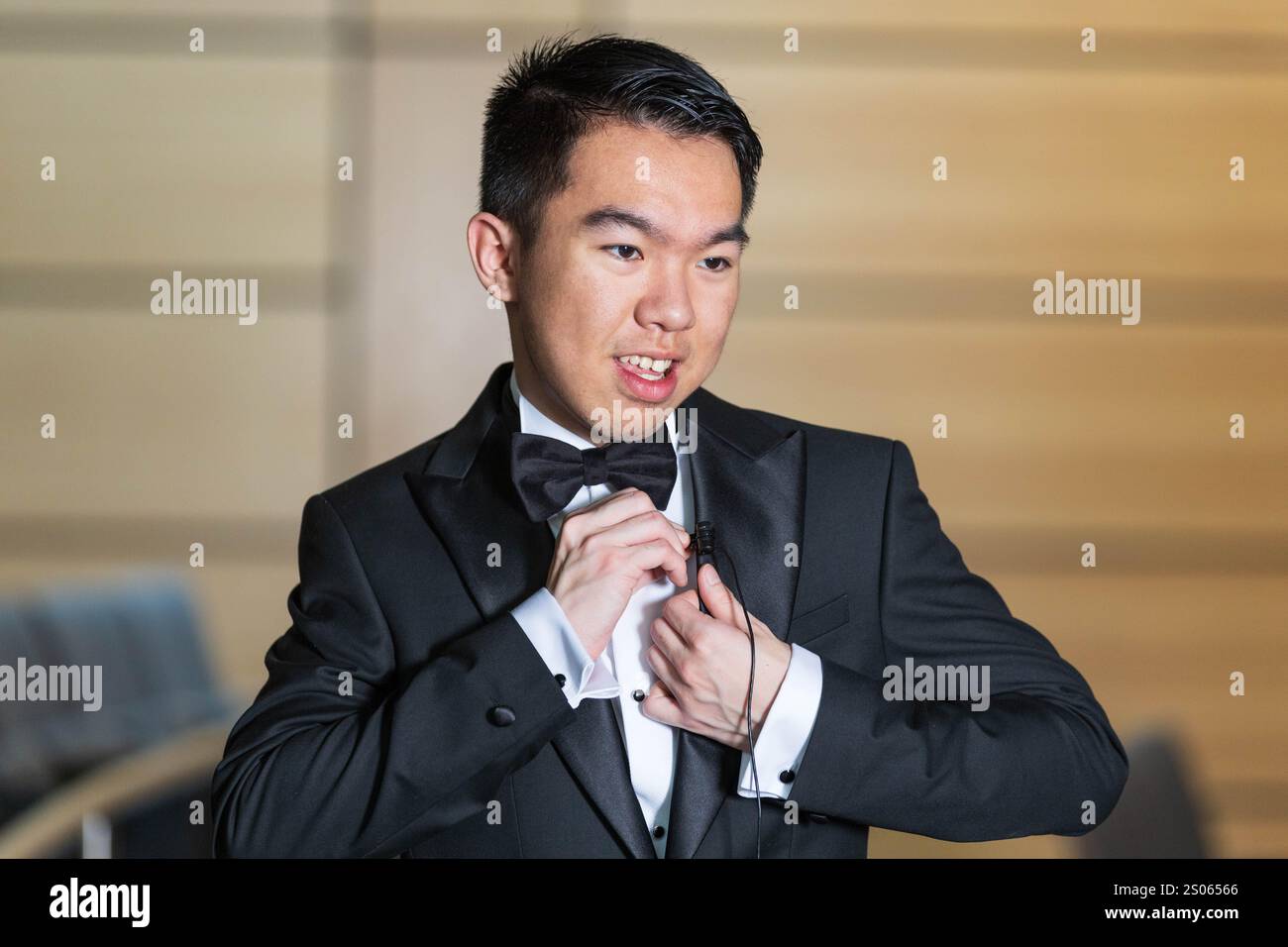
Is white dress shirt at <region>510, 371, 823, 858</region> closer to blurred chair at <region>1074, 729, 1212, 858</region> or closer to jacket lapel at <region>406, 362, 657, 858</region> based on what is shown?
jacket lapel at <region>406, 362, 657, 858</region>

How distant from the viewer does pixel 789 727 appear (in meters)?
1.47

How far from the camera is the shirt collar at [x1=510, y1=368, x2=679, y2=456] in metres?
1.75

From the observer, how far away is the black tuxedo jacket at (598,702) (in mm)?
1456

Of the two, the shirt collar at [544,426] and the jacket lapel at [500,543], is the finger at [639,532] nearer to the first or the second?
the jacket lapel at [500,543]

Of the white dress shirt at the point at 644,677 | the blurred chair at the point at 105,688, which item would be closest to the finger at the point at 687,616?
the white dress shirt at the point at 644,677

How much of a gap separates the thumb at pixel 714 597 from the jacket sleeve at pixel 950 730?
13 centimetres

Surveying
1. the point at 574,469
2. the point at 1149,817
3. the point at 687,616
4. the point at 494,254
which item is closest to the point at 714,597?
the point at 687,616

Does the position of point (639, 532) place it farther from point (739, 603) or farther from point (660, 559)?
point (739, 603)

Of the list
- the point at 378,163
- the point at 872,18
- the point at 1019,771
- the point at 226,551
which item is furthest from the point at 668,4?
the point at 1019,771

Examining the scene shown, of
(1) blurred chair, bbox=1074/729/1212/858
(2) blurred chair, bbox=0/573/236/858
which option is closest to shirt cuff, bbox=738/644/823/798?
(1) blurred chair, bbox=1074/729/1212/858

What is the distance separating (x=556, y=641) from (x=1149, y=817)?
1.90m

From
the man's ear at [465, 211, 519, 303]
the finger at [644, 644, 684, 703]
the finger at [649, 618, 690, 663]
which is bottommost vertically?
the finger at [644, 644, 684, 703]

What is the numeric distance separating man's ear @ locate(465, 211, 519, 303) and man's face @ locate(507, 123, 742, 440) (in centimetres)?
11
